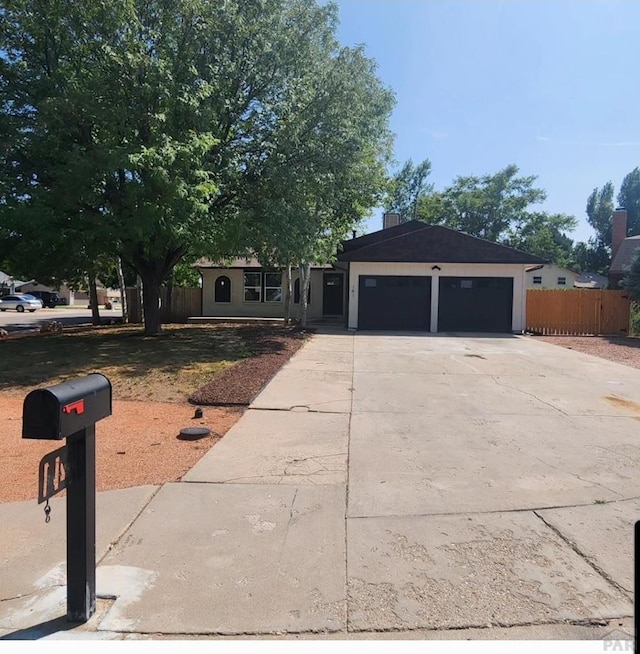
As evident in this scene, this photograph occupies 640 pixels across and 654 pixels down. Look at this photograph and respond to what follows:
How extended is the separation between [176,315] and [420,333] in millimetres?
12992

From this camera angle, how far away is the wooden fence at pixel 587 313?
73.0 feet

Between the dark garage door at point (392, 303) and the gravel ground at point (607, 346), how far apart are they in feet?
15.5

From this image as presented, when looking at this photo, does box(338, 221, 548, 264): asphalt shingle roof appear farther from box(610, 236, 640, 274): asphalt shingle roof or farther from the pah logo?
the pah logo

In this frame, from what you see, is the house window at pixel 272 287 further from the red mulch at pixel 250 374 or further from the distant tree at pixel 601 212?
the distant tree at pixel 601 212

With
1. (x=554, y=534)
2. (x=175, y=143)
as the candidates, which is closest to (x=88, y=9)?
(x=175, y=143)

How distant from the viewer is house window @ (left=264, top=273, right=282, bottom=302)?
28484 mm

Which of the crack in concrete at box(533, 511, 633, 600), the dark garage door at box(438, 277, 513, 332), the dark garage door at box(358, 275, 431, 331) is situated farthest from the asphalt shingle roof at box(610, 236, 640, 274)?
the crack in concrete at box(533, 511, 633, 600)

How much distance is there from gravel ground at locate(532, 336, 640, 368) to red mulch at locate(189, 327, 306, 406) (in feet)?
29.2

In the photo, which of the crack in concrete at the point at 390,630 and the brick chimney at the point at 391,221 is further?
the brick chimney at the point at 391,221

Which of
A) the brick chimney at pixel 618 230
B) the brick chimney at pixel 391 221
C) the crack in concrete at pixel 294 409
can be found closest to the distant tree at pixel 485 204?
the brick chimney at pixel 618 230

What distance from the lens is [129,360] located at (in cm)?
1208

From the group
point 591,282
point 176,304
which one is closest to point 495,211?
point 591,282

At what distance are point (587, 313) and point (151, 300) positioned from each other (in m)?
17.8
